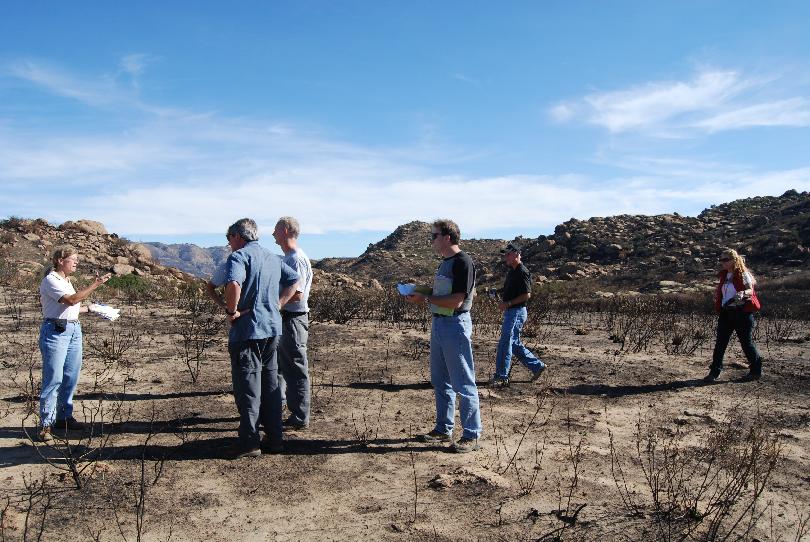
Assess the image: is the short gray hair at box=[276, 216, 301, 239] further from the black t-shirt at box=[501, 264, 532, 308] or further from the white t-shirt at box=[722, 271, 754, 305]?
the white t-shirt at box=[722, 271, 754, 305]

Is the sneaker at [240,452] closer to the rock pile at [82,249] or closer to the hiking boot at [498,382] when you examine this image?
the hiking boot at [498,382]

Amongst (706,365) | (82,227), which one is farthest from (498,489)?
(82,227)

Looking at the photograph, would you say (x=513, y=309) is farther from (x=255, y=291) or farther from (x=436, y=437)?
(x=255, y=291)

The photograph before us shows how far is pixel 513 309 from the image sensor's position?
22.2ft

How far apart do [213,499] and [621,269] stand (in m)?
32.0

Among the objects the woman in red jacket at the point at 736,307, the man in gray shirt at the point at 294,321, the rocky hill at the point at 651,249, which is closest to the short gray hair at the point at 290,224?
the man in gray shirt at the point at 294,321

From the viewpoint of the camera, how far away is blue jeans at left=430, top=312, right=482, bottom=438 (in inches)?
179

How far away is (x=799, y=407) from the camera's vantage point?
621 centimetres

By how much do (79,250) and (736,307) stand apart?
23.4 metres

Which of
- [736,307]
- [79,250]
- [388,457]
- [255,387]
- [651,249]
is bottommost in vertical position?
[388,457]

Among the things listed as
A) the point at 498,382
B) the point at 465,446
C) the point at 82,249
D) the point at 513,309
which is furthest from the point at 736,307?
the point at 82,249

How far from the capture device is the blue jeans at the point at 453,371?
4551mm

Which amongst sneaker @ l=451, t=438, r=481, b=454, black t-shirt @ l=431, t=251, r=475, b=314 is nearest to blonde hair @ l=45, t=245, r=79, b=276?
black t-shirt @ l=431, t=251, r=475, b=314

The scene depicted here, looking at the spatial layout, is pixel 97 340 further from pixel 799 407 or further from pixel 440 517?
pixel 799 407
